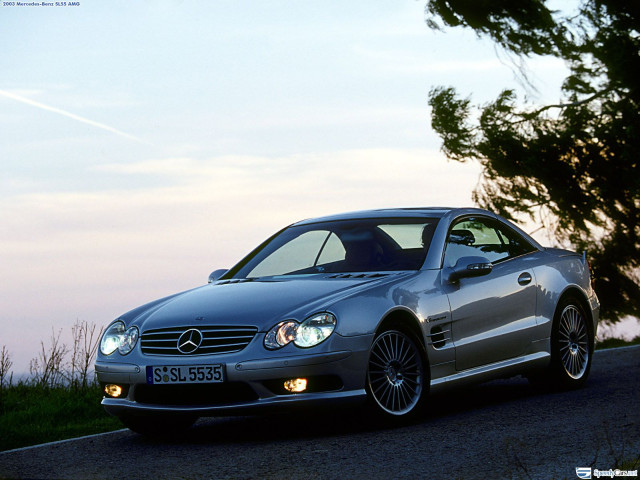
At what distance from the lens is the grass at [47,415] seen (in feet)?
29.1

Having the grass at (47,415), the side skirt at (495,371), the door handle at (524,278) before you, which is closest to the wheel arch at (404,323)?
the side skirt at (495,371)

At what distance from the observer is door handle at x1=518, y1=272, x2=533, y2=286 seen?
357 inches

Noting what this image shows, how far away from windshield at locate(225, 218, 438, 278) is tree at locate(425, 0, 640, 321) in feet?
58.8

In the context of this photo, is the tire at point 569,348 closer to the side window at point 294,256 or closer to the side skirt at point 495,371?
the side skirt at point 495,371

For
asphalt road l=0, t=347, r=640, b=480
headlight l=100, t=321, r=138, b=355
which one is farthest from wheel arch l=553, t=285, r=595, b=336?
headlight l=100, t=321, r=138, b=355

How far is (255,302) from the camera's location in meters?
7.39

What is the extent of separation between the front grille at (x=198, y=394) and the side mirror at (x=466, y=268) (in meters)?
2.05

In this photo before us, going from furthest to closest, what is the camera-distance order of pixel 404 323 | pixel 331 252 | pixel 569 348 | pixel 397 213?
pixel 569 348 → pixel 397 213 → pixel 331 252 → pixel 404 323

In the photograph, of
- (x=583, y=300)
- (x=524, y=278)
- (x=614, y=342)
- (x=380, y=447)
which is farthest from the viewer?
(x=614, y=342)

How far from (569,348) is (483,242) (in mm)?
1479

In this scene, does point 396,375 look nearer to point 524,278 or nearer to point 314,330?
point 314,330

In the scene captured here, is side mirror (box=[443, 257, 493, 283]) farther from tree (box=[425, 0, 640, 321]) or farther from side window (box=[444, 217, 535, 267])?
tree (box=[425, 0, 640, 321])

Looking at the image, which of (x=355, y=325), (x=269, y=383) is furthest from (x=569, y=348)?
(x=269, y=383)

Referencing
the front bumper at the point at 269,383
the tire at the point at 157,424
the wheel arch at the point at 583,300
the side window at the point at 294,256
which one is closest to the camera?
Result: the front bumper at the point at 269,383
